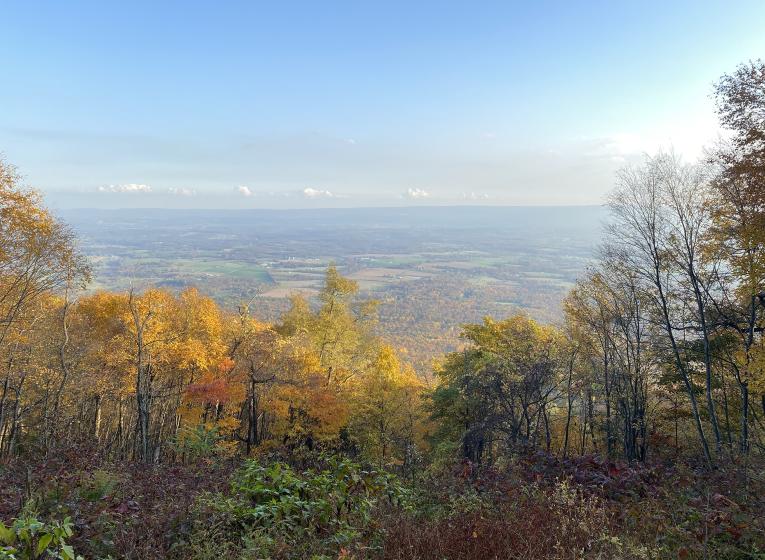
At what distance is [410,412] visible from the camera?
976 inches

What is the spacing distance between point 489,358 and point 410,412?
941 centimetres

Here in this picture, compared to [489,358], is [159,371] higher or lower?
lower

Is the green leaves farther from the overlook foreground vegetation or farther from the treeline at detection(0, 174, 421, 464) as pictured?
the treeline at detection(0, 174, 421, 464)

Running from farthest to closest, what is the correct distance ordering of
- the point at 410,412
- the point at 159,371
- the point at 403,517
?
the point at 410,412 < the point at 159,371 < the point at 403,517

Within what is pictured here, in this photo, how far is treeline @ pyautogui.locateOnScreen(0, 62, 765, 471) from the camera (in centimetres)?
1373

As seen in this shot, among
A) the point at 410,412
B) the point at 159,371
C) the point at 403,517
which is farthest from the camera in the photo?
the point at 410,412

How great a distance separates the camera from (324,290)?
89.8ft

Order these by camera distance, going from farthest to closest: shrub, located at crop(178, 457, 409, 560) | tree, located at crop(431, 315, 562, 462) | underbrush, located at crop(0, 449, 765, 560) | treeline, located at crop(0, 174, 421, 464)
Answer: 1. tree, located at crop(431, 315, 562, 462)
2. treeline, located at crop(0, 174, 421, 464)
3. shrub, located at crop(178, 457, 409, 560)
4. underbrush, located at crop(0, 449, 765, 560)

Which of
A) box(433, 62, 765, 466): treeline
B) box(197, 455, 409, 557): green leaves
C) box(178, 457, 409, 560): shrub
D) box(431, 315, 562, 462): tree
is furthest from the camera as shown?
box(431, 315, 562, 462): tree

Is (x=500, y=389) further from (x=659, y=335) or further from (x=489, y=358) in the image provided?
→ (x=659, y=335)

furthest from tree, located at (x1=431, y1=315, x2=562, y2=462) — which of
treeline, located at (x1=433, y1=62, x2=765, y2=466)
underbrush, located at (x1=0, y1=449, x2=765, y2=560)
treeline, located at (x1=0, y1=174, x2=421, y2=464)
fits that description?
underbrush, located at (x1=0, y1=449, x2=765, y2=560)

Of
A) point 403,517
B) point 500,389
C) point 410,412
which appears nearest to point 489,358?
point 500,389

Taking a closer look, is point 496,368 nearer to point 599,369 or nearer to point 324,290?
point 599,369

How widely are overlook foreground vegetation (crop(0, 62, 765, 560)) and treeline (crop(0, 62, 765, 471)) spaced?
0.37 feet
